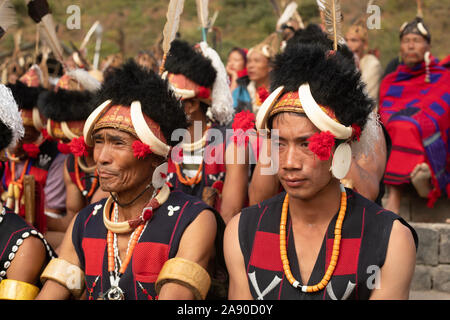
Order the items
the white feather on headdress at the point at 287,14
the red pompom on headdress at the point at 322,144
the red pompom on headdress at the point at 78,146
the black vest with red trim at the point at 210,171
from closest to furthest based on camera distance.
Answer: the red pompom on headdress at the point at 322,144
the red pompom on headdress at the point at 78,146
the black vest with red trim at the point at 210,171
the white feather on headdress at the point at 287,14

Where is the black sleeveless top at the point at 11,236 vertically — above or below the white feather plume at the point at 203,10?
below

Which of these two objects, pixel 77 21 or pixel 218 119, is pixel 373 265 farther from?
pixel 77 21

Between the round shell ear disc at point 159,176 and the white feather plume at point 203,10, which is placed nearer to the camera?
the round shell ear disc at point 159,176

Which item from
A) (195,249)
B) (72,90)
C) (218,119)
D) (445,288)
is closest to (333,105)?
(195,249)

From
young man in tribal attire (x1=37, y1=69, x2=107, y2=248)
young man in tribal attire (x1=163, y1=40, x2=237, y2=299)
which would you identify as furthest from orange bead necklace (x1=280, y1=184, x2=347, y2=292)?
young man in tribal attire (x1=37, y1=69, x2=107, y2=248)

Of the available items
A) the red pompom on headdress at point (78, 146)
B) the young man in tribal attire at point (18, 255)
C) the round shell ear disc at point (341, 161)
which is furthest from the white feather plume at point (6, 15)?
the round shell ear disc at point (341, 161)

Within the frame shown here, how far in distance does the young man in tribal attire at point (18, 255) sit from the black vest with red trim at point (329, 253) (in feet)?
4.52

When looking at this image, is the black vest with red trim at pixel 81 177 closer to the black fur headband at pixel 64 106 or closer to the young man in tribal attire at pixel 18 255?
the black fur headband at pixel 64 106

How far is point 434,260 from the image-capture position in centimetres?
562

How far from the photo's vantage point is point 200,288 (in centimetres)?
335

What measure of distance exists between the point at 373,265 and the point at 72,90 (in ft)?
13.5

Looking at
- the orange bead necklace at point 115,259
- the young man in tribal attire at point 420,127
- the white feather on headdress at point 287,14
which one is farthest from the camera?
the white feather on headdress at point 287,14

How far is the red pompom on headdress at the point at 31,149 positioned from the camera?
20.1ft

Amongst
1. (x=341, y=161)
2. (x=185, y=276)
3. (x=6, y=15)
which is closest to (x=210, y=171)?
(x=185, y=276)
